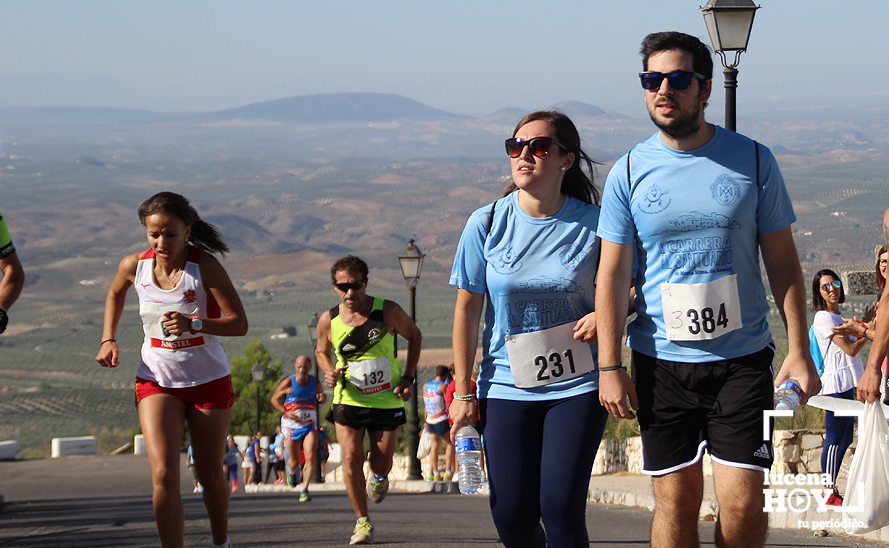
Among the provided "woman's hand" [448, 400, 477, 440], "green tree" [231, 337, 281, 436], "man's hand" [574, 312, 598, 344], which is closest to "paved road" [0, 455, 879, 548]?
"woman's hand" [448, 400, 477, 440]

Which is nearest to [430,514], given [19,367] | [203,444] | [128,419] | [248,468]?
[203,444]

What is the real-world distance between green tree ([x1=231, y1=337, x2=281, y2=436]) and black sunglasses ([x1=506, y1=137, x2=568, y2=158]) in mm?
71528

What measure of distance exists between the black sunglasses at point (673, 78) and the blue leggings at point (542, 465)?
4.00 feet

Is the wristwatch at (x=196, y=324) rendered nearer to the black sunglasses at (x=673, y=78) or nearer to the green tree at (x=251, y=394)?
the black sunglasses at (x=673, y=78)

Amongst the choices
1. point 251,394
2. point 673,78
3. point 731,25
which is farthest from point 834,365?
point 251,394

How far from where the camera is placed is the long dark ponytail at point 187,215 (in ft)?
17.6

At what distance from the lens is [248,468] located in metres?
25.5

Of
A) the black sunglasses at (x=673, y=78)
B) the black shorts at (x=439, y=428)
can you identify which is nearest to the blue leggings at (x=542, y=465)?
the black sunglasses at (x=673, y=78)

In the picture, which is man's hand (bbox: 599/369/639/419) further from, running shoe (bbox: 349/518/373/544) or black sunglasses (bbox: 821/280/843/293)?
black sunglasses (bbox: 821/280/843/293)

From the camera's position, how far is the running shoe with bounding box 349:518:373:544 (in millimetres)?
7047

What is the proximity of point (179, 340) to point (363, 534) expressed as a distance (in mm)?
2359

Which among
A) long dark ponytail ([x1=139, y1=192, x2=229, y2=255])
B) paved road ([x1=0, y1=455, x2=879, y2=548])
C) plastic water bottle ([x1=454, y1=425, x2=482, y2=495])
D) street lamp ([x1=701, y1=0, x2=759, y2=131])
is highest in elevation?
street lamp ([x1=701, y1=0, x2=759, y2=131])

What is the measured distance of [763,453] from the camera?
3791 mm

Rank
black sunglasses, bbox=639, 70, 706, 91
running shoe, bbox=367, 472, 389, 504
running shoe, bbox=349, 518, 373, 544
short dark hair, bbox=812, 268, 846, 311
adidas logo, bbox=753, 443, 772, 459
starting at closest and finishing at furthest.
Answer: adidas logo, bbox=753, 443, 772, 459 → black sunglasses, bbox=639, 70, 706, 91 → running shoe, bbox=349, 518, 373, 544 → running shoe, bbox=367, 472, 389, 504 → short dark hair, bbox=812, 268, 846, 311
